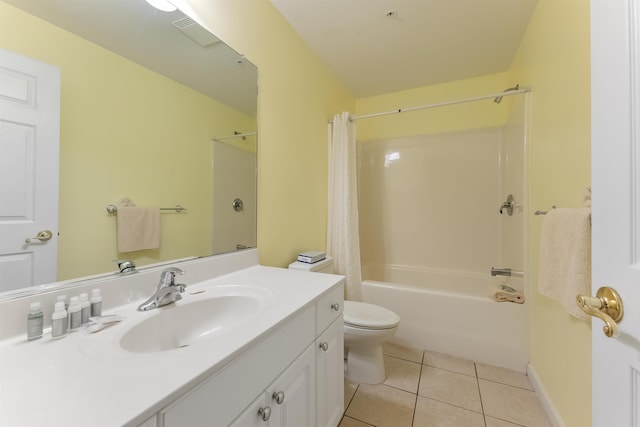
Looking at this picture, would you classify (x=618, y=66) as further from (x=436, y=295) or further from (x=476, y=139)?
(x=476, y=139)

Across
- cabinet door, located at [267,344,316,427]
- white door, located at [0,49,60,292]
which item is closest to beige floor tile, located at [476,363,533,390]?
cabinet door, located at [267,344,316,427]

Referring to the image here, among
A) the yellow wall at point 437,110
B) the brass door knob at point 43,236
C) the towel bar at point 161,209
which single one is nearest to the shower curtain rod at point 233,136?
the towel bar at point 161,209

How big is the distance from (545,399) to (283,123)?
2150mm

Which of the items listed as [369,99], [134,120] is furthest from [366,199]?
[134,120]

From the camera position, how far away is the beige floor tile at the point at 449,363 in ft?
5.41

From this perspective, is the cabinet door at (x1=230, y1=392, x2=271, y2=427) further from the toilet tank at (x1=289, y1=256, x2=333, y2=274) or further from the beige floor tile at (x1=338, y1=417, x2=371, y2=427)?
the toilet tank at (x1=289, y1=256, x2=333, y2=274)

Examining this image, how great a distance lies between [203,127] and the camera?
115cm

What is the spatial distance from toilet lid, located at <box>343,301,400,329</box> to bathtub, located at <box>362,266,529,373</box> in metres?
0.38

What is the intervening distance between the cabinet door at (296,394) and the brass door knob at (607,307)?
2.46ft

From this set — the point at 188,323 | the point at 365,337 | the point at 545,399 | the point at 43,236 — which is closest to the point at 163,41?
the point at 43,236

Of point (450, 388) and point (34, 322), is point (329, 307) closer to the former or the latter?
point (34, 322)

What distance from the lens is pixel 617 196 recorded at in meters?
0.46

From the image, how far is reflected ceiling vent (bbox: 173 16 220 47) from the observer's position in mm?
1063

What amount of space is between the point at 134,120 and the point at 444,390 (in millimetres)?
2034
